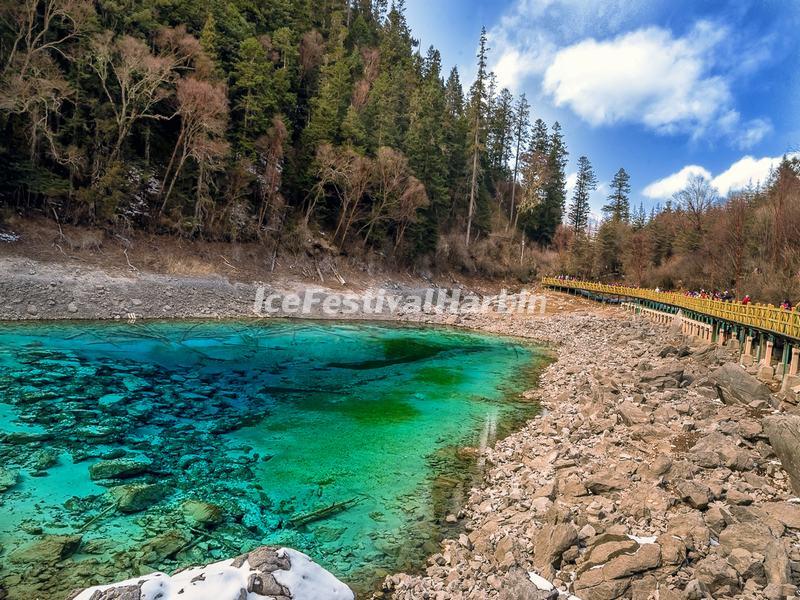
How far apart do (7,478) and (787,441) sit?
13000mm

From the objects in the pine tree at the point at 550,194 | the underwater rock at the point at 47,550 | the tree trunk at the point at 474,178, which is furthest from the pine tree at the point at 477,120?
the underwater rock at the point at 47,550

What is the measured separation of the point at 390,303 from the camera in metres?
37.7

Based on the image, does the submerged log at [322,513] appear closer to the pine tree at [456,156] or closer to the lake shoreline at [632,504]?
the lake shoreline at [632,504]

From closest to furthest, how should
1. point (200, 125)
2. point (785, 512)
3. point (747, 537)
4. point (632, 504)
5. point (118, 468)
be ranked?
1. point (747, 537)
2. point (785, 512)
3. point (632, 504)
4. point (118, 468)
5. point (200, 125)

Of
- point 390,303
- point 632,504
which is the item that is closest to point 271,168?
point 390,303

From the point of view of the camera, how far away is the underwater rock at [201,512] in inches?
251

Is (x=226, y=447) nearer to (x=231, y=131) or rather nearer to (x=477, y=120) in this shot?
(x=231, y=131)

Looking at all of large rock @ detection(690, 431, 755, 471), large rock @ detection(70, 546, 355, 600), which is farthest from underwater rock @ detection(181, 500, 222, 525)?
large rock @ detection(690, 431, 755, 471)

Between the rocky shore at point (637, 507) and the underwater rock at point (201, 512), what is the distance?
9.77 feet

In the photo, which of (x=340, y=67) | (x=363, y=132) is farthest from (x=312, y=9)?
(x=363, y=132)

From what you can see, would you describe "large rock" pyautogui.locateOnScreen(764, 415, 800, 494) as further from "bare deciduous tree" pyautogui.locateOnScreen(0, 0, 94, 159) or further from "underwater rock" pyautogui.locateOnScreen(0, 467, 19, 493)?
"bare deciduous tree" pyautogui.locateOnScreen(0, 0, 94, 159)

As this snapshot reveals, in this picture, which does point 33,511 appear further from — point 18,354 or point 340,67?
point 340,67

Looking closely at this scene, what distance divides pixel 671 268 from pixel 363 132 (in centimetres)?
3986

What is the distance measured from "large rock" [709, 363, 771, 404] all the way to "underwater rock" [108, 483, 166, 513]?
527 inches
